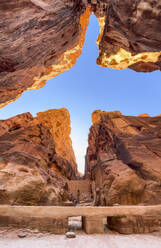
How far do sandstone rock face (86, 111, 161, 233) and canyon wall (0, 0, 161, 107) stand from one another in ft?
27.5

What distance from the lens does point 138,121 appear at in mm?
16422

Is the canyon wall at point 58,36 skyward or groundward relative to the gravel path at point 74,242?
skyward

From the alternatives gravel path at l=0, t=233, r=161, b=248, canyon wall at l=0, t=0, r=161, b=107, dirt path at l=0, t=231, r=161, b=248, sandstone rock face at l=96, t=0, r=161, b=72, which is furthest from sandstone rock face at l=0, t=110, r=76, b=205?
sandstone rock face at l=96, t=0, r=161, b=72

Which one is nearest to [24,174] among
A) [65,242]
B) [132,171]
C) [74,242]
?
[65,242]

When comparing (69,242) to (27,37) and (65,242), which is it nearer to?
(65,242)

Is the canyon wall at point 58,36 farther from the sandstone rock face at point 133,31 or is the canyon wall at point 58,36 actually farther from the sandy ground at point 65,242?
the sandy ground at point 65,242

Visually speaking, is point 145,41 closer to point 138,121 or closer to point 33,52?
point 138,121

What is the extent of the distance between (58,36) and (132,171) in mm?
14843

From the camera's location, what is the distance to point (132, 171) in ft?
31.9

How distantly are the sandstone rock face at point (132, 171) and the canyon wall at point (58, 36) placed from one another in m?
8.38

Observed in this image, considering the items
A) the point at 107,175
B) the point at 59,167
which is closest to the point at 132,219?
the point at 107,175

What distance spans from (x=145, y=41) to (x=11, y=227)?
17.3 meters

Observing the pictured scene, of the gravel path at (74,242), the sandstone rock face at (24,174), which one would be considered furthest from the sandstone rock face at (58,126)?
the gravel path at (74,242)

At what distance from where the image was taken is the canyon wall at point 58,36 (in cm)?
1031
